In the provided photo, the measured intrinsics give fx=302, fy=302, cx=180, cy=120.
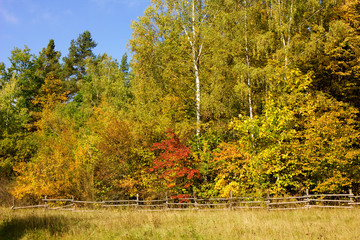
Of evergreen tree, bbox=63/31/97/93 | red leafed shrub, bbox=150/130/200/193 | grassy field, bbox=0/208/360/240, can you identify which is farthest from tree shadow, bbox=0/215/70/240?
evergreen tree, bbox=63/31/97/93

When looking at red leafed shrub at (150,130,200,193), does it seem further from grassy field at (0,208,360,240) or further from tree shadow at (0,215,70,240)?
tree shadow at (0,215,70,240)

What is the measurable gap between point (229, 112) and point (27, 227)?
1267 centimetres

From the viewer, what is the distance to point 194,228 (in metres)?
11.0

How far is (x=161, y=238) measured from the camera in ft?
32.4

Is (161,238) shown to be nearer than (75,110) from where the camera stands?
Yes

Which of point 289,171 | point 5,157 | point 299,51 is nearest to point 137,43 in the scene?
point 299,51

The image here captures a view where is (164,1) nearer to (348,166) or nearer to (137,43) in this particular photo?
(137,43)

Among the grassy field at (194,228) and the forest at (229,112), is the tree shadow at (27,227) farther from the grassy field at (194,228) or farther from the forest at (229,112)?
the forest at (229,112)

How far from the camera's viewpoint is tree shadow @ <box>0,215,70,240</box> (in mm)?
11115

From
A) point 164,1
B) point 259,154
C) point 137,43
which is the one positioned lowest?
point 259,154

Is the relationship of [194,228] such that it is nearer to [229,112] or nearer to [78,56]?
[229,112]

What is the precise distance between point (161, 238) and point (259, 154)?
26.2ft

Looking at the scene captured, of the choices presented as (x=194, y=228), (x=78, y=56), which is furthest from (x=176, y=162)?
(x=78, y=56)

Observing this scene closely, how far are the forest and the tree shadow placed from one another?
23.2ft
